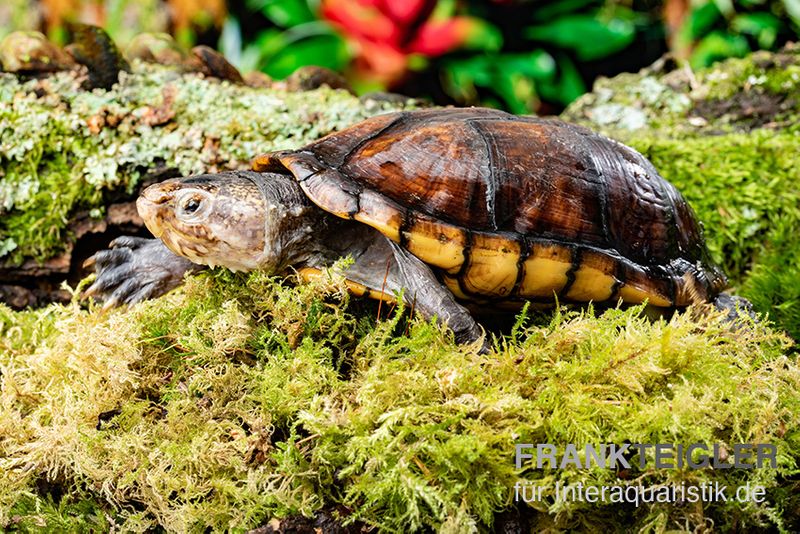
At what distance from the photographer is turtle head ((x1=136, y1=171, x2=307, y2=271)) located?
1738 millimetres

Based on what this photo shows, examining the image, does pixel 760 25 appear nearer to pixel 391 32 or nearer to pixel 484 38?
pixel 484 38

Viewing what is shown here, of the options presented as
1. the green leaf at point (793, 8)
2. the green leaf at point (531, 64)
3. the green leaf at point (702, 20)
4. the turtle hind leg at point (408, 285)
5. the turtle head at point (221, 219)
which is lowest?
the green leaf at point (531, 64)

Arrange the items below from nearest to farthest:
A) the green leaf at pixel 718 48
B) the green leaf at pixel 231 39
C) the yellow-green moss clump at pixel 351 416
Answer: the yellow-green moss clump at pixel 351 416 → the green leaf at pixel 718 48 → the green leaf at pixel 231 39

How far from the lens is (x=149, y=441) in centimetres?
151

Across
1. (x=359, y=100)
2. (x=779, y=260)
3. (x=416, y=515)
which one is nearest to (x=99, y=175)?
(x=359, y=100)

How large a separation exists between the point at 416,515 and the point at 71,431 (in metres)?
0.85

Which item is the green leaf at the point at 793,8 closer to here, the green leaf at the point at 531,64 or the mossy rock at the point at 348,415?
the green leaf at the point at 531,64

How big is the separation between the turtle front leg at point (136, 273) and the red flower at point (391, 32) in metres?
3.64

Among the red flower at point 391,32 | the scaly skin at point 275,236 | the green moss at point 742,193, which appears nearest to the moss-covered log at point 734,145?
the green moss at point 742,193

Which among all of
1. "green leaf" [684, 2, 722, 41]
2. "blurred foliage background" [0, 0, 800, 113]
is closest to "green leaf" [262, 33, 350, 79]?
"blurred foliage background" [0, 0, 800, 113]

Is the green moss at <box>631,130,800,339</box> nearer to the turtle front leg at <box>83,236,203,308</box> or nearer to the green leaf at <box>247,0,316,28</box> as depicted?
the turtle front leg at <box>83,236,203,308</box>

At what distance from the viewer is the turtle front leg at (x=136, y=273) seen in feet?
6.52

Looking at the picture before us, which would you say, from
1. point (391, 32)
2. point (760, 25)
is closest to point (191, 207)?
point (391, 32)

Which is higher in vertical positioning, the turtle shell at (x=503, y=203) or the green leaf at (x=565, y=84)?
the turtle shell at (x=503, y=203)
